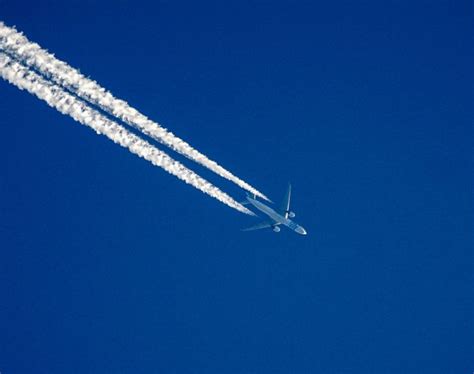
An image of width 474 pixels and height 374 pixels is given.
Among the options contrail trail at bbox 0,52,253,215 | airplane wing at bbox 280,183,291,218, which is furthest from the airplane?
contrail trail at bbox 0,52,253,215

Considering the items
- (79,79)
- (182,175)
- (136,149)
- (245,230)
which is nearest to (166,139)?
(136,149)

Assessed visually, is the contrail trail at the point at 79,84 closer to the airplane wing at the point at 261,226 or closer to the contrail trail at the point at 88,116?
the contrail trail at the point at 88,116

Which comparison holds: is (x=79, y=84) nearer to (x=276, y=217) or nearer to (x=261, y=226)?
(x=276, y=217)

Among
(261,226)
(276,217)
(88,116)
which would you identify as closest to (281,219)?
(276,217)

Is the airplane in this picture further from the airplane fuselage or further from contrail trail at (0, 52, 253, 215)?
contrail trail at (0, 52, 253, 215)

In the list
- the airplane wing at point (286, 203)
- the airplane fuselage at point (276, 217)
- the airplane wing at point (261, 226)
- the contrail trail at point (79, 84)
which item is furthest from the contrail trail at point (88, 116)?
the airplane wing at point (261, 226)
